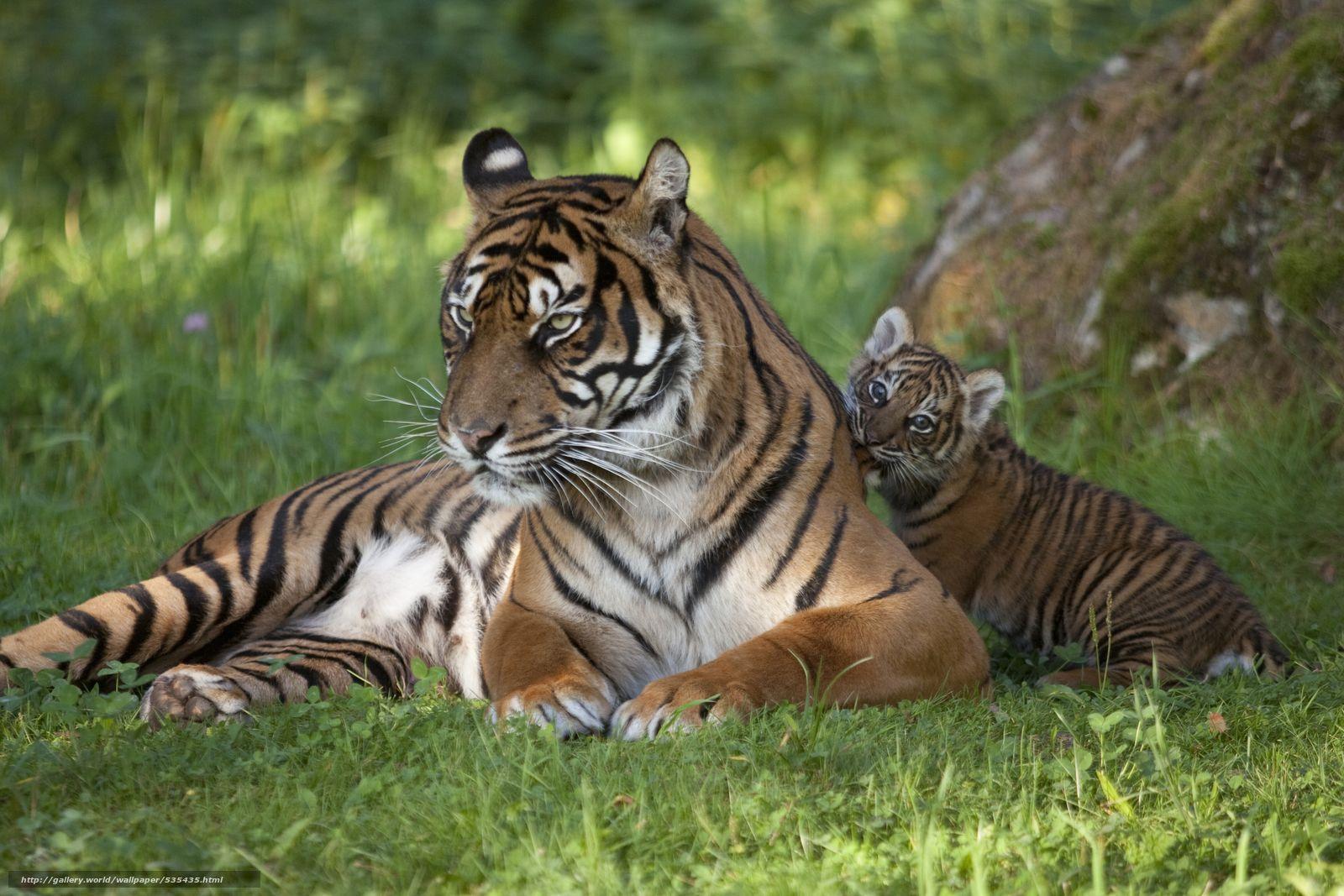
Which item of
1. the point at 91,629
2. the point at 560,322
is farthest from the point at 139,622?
the point at 560,322

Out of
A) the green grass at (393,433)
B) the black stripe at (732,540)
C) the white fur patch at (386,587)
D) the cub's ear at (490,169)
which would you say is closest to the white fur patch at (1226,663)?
the green grass at (393,433)

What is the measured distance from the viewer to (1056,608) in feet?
13.9

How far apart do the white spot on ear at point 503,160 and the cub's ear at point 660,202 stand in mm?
531

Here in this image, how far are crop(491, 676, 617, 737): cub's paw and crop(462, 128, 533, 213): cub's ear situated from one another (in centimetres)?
126

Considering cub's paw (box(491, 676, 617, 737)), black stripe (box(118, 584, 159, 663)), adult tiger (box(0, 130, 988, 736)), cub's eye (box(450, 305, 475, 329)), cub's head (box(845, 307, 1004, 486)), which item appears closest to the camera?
cub's paw (box(491, 676, 617, 737))

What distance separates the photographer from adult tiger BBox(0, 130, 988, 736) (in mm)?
3186

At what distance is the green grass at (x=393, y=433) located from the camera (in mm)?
2432

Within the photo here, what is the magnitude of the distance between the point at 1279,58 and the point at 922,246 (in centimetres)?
184

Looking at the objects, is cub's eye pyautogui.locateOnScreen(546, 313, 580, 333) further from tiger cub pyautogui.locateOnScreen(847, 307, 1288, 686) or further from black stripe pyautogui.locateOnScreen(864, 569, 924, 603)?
tiger cub pyautogui.locateOnScreen(847, 307, 1288, 686)

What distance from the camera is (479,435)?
313cm

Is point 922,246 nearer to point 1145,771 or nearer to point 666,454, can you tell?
point 666,454

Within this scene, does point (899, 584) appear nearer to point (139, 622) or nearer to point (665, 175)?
point (665, 175)

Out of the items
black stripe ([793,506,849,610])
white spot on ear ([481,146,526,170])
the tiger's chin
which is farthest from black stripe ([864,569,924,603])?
white spot on ear ([481,146,526,170])

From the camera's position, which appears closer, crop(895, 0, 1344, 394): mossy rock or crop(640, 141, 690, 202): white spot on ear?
crop(640, 141, 690, 202): white spot on ear
